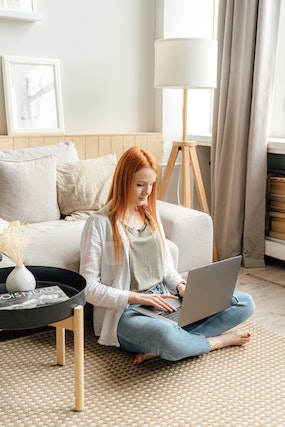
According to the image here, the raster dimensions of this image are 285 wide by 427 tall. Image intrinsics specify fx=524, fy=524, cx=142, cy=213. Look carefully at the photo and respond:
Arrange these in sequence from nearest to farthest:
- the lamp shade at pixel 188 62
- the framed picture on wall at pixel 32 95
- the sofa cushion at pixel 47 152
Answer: the sofa cushion at pixel 47 152
the lamp shade at pixel 188 62
the framed picture on wall at pixel 32 95

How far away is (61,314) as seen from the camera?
1.62 m

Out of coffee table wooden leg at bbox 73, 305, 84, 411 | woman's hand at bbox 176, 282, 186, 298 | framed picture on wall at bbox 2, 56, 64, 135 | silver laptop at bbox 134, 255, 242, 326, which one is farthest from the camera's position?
framed picture on wall at bbox 2, 56, 64, 135

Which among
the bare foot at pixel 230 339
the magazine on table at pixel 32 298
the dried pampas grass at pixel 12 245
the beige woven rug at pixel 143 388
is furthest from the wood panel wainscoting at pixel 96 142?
the bare foot at pixel 230 339

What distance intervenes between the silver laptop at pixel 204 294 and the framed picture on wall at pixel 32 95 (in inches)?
62.9

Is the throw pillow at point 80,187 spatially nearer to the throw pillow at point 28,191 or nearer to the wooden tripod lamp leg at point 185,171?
the throw pillow at point 28,191

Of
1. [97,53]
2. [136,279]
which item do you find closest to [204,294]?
[136,279]

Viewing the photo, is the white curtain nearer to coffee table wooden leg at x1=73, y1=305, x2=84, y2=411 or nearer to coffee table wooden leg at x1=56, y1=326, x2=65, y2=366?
coffee table wooden leg at x1=56, y1=326, x2=65, y2=366

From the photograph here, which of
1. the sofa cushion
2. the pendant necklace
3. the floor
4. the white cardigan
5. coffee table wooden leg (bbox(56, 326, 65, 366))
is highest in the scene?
the sofa cushion

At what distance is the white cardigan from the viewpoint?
6.64 ft

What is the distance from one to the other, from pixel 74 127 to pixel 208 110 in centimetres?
111

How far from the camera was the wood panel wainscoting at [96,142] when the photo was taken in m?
3.11

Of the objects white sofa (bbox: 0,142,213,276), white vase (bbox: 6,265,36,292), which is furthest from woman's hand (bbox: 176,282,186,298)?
white vase (bbox: 6,265,36,292)

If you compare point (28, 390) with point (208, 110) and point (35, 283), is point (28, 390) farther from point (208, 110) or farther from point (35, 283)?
point (208, 110)

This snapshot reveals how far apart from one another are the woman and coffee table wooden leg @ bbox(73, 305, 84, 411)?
320 millimetres
